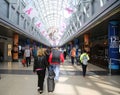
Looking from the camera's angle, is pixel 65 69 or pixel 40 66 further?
pixel 65 69

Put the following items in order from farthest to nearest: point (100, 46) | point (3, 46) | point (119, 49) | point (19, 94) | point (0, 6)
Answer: point (3, 46), point (100, 46), point (0, 6), point (119, 49), point (19, 94)

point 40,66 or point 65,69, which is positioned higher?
point 40,66

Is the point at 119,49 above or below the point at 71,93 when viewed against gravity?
above

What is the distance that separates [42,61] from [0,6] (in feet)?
46.2

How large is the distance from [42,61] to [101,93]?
A: 102 inches

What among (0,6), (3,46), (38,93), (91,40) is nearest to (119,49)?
(38,93)

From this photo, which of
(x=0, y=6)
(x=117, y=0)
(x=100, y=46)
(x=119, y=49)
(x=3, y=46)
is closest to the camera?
(x=117, y=0)

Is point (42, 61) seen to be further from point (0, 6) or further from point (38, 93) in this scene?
point (0, 6)

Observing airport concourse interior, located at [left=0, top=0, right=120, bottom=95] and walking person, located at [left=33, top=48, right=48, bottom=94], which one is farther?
airport concourse interior, located at [left=0, top=0, right=120, bottom=95]

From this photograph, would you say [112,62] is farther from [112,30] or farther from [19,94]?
[19,94]

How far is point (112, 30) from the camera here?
17.2 metres

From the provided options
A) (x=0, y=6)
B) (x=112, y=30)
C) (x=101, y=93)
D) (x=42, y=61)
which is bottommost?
(x=101, y=93)

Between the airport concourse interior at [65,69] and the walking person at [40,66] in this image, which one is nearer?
the walking person at [40,66]

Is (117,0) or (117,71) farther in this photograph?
(117,71)
